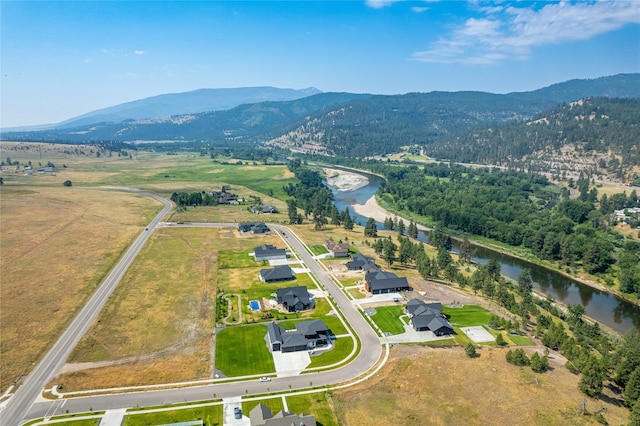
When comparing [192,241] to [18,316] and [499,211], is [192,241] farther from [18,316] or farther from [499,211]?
[499,211]

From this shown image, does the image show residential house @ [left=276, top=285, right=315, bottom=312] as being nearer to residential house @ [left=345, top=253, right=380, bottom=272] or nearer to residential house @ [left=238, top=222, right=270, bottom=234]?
residential house @ [left=345, top=253, right=380, bottom=272]

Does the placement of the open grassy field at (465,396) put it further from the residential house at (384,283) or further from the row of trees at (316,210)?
the row of trees at (316,210)

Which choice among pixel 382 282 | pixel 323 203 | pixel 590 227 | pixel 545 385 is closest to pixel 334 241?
pixel 382 282

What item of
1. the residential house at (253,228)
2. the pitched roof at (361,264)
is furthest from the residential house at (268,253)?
the residential house at (253,228)

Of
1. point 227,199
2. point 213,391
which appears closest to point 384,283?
point 213,391

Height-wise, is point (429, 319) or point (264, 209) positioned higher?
point (264, 209)

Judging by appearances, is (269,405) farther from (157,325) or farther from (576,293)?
(576,293)
